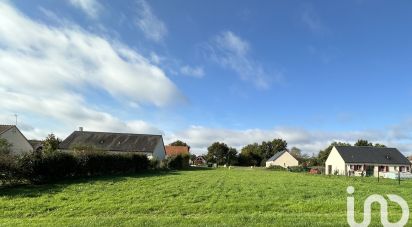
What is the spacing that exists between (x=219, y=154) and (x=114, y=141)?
47.9 meters

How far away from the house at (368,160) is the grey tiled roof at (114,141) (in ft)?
102

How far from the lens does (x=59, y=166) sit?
2381 centimetres

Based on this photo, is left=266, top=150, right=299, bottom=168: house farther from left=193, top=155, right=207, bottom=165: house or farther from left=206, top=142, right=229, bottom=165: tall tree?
left=193, top=155, right=207, bottom=165: house

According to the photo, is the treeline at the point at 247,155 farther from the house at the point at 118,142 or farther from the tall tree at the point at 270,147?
the house at the point at 118,142

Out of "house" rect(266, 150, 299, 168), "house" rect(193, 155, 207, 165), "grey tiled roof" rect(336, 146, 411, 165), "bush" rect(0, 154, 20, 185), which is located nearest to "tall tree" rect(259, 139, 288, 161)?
"house" rect(193, 155, 207, 165)

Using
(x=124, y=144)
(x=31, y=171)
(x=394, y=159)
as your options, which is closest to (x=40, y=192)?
(x=31, y=171)

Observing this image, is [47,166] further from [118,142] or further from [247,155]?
[247,155]

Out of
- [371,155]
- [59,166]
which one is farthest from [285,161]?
[59,166]

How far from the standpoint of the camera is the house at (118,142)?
200 ft

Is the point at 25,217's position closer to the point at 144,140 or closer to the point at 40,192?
the point at 40,192

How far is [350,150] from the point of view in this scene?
67.8 metres

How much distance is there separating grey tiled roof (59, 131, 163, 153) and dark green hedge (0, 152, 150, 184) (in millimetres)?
25105

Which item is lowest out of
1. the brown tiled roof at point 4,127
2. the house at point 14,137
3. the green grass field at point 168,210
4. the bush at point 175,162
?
the green grass field at point 168,210

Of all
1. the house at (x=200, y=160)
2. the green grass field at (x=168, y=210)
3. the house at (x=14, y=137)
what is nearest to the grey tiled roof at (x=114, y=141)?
the house at (x=14, y=137)
